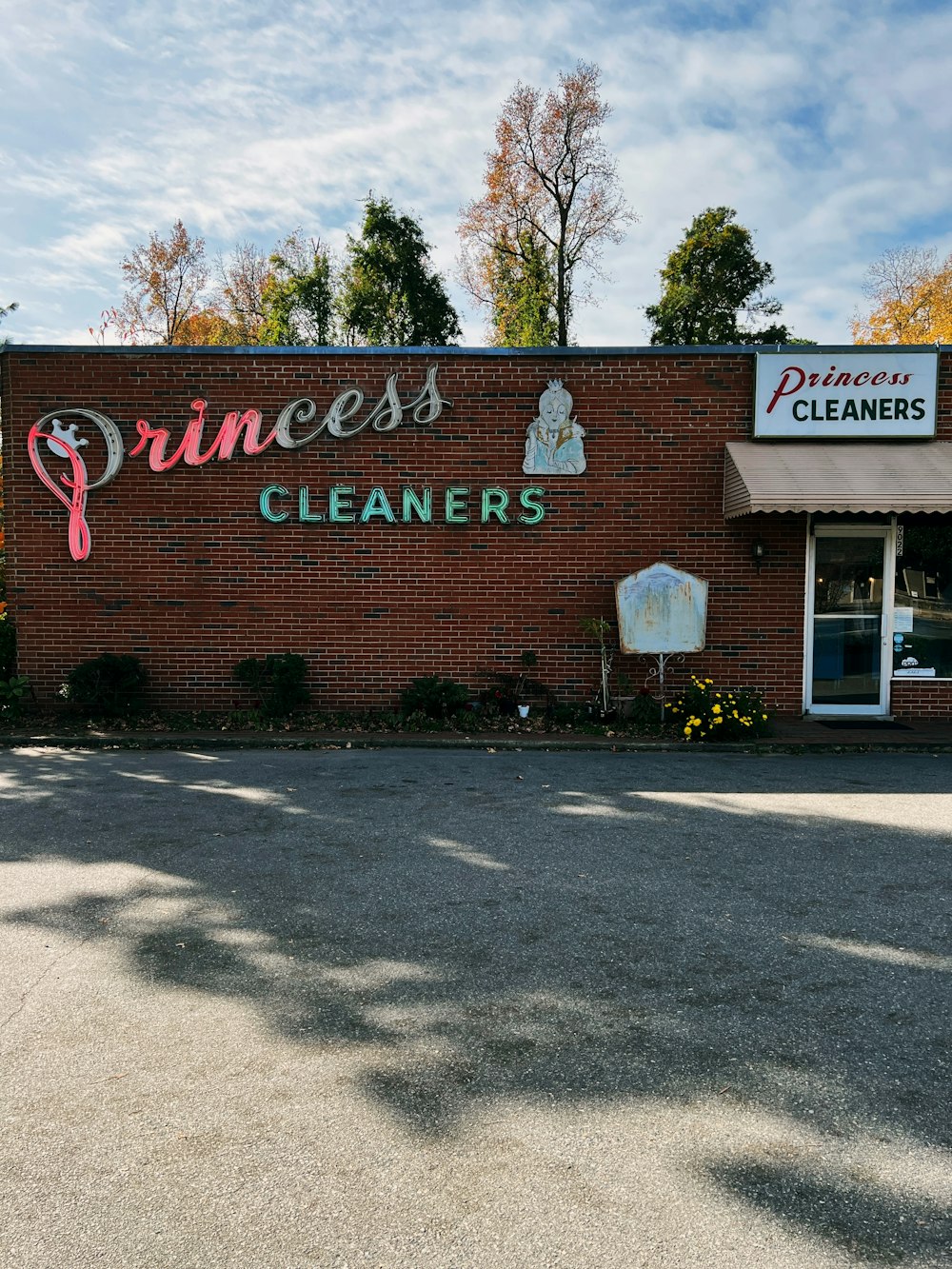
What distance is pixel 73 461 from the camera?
11.5 m

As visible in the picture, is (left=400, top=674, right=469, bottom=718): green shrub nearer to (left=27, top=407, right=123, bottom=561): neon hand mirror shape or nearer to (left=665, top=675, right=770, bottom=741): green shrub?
(left=665, top=675, right=770, bottom=741): green shrub

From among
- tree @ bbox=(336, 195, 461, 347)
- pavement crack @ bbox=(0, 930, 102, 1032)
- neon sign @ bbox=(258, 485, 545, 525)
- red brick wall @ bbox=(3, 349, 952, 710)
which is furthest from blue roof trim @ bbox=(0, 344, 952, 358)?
tree @ bbox=(336, 195, 461, 347)

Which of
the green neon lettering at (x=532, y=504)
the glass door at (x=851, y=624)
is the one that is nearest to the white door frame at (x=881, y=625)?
the glass door at (x=851, y=624)

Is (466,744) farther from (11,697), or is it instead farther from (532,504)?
(11,697)

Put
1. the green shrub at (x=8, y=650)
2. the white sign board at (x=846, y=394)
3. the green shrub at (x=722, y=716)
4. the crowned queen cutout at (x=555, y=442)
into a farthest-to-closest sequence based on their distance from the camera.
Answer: the green shrub at (x=8, y=650)
the crowned queen cutout at (x=555, y=442)
the white sign board at (x=846, y=394)
the green shrub at (x=722, y=716)

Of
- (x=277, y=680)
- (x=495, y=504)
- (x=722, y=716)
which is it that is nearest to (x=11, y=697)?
(x=277, y=680)

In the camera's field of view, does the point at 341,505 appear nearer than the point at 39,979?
No

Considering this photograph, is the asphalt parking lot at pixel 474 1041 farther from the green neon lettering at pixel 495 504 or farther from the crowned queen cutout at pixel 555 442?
the crowned queen cutout at pixel 555 442

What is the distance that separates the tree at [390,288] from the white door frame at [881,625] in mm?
22445

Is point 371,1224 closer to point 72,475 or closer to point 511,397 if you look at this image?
point 511,397

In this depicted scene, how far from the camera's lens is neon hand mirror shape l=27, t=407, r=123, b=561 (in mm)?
11516

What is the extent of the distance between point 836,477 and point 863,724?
3053 millimetres

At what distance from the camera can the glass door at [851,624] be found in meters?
11.7

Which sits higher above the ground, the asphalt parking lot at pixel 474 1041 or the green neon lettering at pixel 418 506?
the green neon lettering at pixel 418 506
